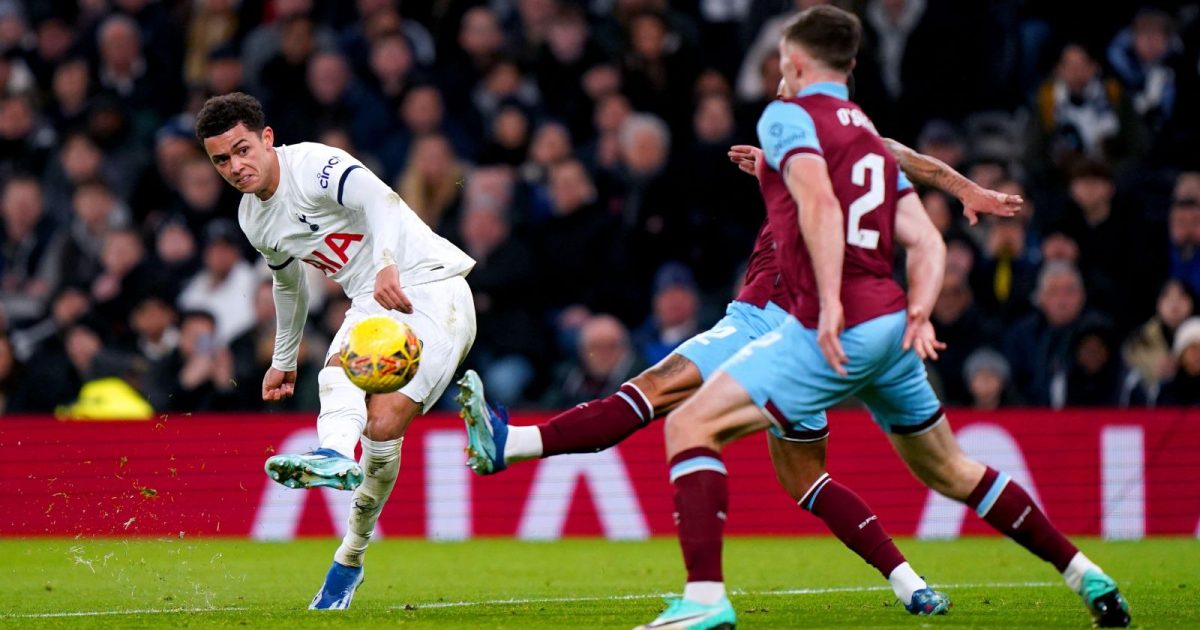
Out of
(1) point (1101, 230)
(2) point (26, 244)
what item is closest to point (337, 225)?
(1) point (1101, 230)

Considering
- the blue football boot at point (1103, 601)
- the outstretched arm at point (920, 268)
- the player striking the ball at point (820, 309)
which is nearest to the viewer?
the player striking the ball at point (820, 309)

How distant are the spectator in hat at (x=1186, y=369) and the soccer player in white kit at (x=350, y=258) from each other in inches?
268

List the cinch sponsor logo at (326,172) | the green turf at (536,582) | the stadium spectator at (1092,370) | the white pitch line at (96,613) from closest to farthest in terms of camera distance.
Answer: the green turf at (536,582) < the white pitch line at (96,613) < the cinch sponsor logo at (326,172) < the stadium spectator at (1092,370)

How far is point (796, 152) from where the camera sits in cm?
632

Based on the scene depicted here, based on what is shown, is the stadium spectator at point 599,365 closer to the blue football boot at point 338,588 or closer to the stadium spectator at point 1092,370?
the stadium spectator at point 1092,370

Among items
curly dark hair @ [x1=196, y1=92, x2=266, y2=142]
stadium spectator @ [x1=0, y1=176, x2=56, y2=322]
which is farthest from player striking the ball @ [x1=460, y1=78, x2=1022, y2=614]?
stadium spectator @ [x1=0, y1=176, x2=56, y2=322]

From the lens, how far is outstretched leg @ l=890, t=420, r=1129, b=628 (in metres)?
6.80

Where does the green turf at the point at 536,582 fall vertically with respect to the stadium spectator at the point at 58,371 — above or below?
above

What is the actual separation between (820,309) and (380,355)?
2011 mm

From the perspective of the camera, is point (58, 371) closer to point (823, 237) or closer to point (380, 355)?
point (380, 355)

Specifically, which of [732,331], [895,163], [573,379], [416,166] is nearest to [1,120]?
[416,166]

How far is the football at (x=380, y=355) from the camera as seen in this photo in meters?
7.27

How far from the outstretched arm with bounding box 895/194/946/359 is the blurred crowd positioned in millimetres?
7036

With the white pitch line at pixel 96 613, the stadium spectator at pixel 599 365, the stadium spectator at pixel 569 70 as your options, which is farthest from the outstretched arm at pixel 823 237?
the stadium spectator at pixel 569 70
